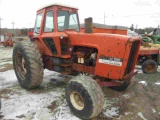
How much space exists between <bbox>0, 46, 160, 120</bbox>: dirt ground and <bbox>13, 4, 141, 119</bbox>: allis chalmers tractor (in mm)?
285

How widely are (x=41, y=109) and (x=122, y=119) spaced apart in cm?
170

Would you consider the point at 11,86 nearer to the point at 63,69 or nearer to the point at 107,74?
the point at 63,69

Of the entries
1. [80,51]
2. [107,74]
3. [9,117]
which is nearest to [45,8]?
[80,51]

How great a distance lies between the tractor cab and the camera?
517 cm

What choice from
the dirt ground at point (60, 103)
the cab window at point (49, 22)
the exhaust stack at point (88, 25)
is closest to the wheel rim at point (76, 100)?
the dirt ground at point (60, 103)

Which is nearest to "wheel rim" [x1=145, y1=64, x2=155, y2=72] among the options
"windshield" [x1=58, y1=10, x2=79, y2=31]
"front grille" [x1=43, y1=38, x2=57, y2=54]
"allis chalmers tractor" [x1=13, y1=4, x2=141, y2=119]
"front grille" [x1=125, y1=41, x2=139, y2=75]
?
"allis chalmers tractor" [x1=13, y1=4, x2=141, y2=119]

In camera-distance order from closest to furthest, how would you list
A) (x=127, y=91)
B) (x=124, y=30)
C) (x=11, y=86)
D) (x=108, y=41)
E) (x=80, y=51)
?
(x=108, y=41)
(x=80, y=51)
(x=127, y=91)
(x=11, y=86)
(x=124, y=30)

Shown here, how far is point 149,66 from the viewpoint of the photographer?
27.5 feet

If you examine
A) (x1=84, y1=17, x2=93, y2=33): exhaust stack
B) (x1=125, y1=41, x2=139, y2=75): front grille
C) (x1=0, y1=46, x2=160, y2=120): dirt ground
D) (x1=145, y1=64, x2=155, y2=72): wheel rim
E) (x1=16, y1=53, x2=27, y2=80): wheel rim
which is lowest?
(x1=0, y1=46, x2=160, y2=120): dirt ground

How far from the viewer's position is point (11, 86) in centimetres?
583

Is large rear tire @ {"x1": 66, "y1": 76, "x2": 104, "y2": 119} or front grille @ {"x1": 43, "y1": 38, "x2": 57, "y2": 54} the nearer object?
large rear tire @ {"x1": 66, "y1": 76, "x2": 104, "y2": 119}

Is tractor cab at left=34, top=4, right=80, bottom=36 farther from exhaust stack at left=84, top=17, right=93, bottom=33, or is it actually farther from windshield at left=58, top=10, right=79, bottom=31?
exhaust stack at left=84, top=17, right=93, bottom=33

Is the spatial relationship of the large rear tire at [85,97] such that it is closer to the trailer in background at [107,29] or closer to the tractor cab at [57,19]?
the tractor cab at [57,19]

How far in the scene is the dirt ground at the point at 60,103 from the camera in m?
3.95
